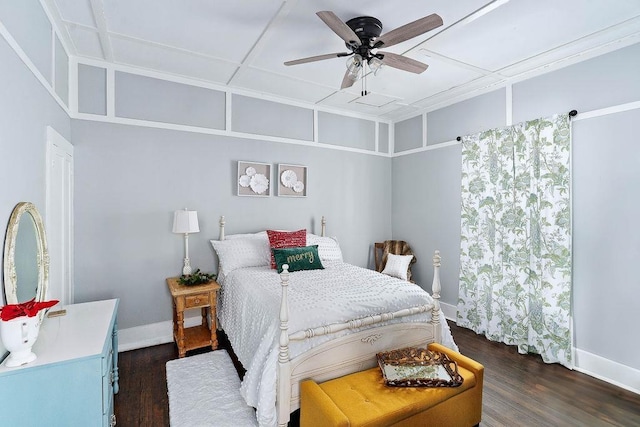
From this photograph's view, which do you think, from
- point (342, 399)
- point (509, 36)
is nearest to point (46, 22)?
point (342, 399)

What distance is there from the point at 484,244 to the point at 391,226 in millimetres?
1616

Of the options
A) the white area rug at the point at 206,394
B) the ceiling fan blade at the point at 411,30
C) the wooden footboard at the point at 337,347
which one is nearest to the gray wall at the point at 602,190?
the wooden footboard at the point at 337,347

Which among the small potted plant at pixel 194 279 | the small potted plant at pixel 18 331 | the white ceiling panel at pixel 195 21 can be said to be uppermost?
the white ceiling panel at pixel 195 21

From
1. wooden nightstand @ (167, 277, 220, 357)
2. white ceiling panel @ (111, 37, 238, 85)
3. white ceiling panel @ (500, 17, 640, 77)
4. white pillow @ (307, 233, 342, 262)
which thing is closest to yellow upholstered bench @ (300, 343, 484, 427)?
wooden nightstand @ (167, 277, 220, 357)

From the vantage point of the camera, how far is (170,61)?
3.00m

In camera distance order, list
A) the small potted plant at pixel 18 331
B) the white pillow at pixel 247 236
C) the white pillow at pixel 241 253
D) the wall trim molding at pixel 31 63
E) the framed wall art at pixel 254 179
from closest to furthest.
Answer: the small potted plant at pixel 18 331 < the wall trim molding at pixel 31 63 < the white pillow at pixel 241 253 < the white pillow at pixel 247 236 < the framed wall art at pixel 254 179

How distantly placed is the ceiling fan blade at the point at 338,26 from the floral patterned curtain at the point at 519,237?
2.15 meters

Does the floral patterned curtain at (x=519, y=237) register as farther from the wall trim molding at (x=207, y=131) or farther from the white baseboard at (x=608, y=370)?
the wall trim molding at (x=207, y=131)

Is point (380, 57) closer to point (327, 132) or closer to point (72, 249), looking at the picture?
point (327, 132)

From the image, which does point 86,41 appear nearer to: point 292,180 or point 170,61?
point 170,61

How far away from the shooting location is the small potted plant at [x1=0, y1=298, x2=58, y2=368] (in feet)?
4.36

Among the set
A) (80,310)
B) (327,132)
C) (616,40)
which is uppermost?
(616,40)

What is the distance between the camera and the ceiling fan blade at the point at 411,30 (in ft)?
5.95

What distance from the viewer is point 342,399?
178 centimetres
